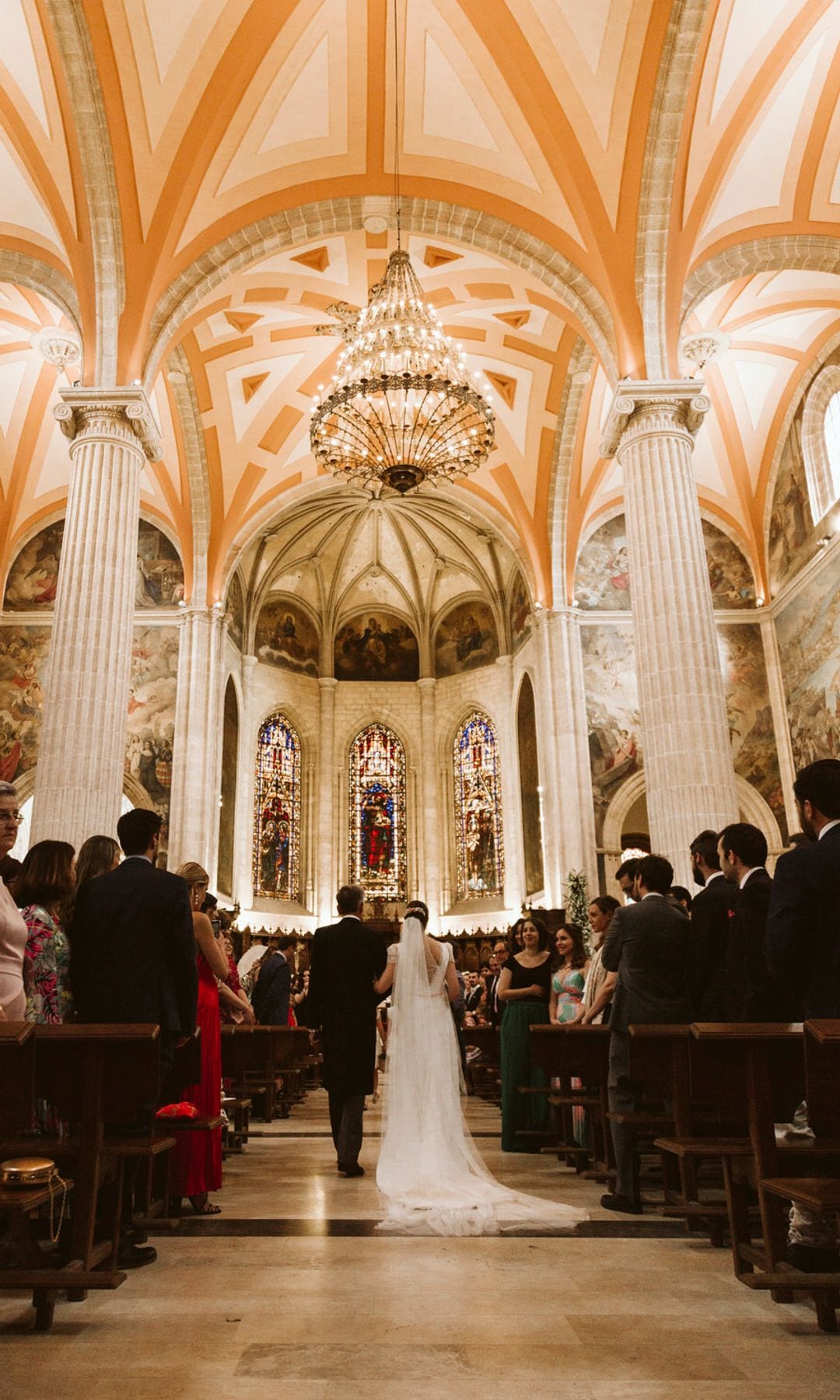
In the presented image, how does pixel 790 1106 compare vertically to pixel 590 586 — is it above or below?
below

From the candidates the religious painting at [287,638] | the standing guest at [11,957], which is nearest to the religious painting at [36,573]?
the religious painting at [287,638]

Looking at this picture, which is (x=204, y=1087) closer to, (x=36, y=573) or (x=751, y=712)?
(x=751, y=712)

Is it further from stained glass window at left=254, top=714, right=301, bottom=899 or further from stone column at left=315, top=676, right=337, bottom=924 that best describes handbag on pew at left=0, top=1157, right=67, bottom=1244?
stone column at left=315, top=676, right=337, bottom=924

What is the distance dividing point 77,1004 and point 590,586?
49.7 feet

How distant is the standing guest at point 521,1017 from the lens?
6520 mm

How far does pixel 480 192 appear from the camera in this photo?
456 inches

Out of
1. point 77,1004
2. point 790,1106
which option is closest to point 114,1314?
point 77,1004

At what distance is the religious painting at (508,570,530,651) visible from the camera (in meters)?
20.8

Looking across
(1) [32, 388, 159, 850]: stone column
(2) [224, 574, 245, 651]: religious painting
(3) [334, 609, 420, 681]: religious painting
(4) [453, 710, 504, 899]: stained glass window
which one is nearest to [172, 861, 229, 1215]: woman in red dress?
(1) [32, 388, 159, 850]: stone column

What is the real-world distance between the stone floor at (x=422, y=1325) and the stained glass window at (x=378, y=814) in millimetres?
19339

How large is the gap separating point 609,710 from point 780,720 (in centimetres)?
273

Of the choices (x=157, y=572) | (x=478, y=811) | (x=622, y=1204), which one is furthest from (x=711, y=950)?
(x=478, y=811)

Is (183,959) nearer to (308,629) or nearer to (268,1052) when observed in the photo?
(268,1052)

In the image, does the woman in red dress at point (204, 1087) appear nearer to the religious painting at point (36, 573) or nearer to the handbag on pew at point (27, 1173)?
the handbag on pew at point (27, 1173)
